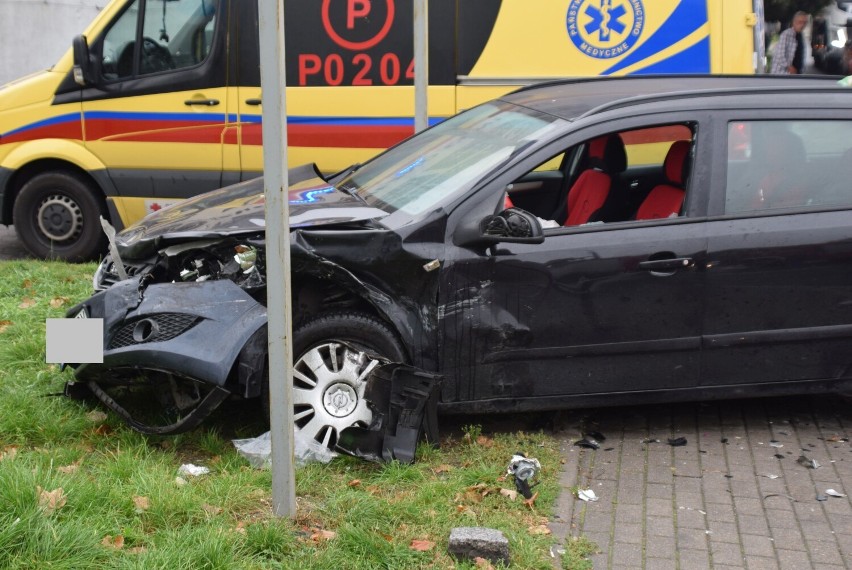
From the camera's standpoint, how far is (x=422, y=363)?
454 centimetres

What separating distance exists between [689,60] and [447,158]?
3.10 meters

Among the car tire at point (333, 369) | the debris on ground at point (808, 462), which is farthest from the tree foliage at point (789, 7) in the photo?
the car tire at point (333, 369)

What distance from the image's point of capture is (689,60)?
7.41m

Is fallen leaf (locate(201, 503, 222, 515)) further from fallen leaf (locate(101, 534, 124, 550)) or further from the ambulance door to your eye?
the ambulance door

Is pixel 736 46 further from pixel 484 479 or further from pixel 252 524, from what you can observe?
pixel 252 524

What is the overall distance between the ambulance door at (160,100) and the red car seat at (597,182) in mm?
3331

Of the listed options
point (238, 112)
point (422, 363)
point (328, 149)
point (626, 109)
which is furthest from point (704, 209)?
point (238, 112)

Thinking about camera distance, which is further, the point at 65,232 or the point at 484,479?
the point at 65,232

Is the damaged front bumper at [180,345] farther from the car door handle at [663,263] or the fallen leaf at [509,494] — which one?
the car door handle at [663,263]

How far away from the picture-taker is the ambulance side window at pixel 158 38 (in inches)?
307

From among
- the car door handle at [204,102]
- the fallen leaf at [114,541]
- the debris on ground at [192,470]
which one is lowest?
the fallen leaf at [114,541]

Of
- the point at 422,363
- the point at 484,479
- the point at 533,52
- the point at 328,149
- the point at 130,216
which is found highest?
the point at 533,52

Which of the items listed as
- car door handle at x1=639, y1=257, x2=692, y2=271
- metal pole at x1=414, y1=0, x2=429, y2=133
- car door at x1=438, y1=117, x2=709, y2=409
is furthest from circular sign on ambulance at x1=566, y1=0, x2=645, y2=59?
car door handle at x1=639, y1=257, x2=692, y2=271

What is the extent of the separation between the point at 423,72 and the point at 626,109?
1.85 metres
